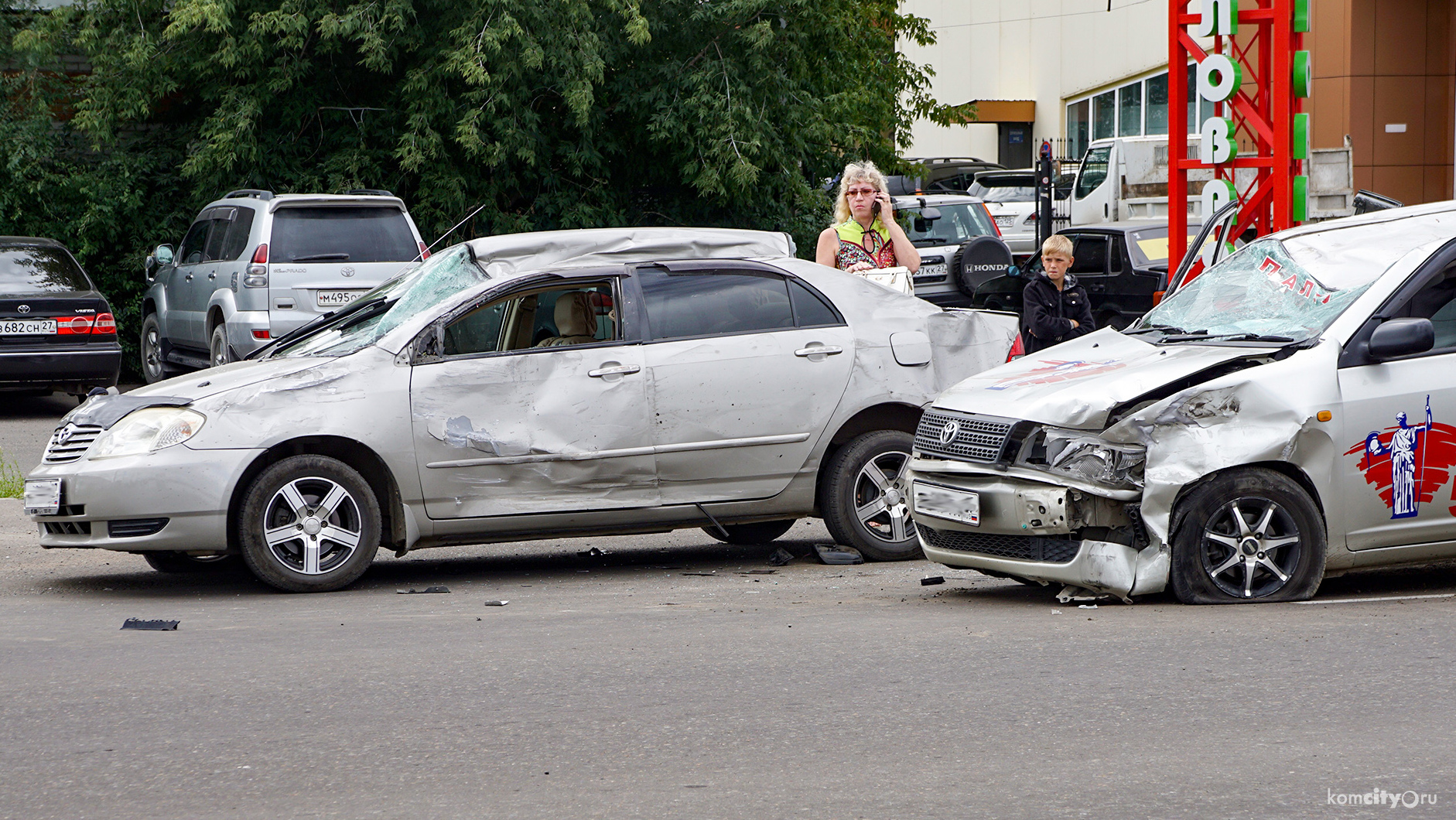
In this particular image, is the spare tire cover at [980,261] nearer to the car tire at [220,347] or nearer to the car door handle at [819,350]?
the car tire at [220,347]

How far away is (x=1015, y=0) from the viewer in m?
47.7

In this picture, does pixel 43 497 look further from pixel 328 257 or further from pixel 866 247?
pixel 328 257

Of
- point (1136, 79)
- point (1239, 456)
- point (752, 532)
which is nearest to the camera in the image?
point (1239, 456)

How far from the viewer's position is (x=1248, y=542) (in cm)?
650

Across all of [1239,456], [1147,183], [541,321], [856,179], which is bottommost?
[1239,456]

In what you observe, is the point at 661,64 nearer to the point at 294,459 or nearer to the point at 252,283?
the point at 252,283

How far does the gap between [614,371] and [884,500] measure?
5.22ft

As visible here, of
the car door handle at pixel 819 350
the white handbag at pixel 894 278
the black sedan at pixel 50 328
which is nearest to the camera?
the car door handle at pixel 819 350

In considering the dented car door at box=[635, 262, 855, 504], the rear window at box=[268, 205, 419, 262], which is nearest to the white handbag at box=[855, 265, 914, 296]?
the dented car door at box=[635, 262, 855, 504]

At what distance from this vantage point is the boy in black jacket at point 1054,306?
9789 millimetres

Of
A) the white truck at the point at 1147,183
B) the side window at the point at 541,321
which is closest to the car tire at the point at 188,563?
the side window at the point at 541,321

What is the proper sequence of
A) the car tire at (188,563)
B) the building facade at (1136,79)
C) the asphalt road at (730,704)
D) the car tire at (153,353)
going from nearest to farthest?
the asphalt road at (730,704) → the car tire at (188,563) → the car tire at (153,353) → the building facade at (1136,79)

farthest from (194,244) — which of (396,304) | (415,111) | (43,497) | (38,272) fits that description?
(43,497)

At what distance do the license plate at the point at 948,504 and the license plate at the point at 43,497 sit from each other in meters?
3.89
